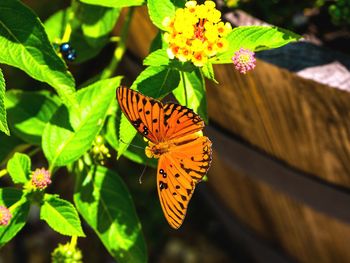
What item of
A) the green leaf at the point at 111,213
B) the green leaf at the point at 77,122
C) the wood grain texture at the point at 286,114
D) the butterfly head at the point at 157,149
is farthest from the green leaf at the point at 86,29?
the butterfly head at the point at 157,149

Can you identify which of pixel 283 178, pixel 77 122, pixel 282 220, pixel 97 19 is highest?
pixel 97 19

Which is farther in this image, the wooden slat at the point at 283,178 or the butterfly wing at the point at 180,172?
the wooden slat at the point at 283,178

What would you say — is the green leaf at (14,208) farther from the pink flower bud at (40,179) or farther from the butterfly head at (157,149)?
the butterfly head at (157,149)

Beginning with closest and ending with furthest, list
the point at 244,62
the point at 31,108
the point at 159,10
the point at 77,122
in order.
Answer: the point at 244,62, the point at 159,10, the point at 77,122, the point at 31,108

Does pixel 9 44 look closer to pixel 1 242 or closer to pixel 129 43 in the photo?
pixel 1 242

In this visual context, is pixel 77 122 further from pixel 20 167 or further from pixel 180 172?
pixel 180 172

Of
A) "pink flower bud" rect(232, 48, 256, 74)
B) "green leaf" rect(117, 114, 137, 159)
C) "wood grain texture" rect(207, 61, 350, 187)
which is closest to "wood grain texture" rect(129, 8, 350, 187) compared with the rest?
"wood grain texture" rect(207, 61, 350, 187)

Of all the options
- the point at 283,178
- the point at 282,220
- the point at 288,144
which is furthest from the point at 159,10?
the point at 282,220
